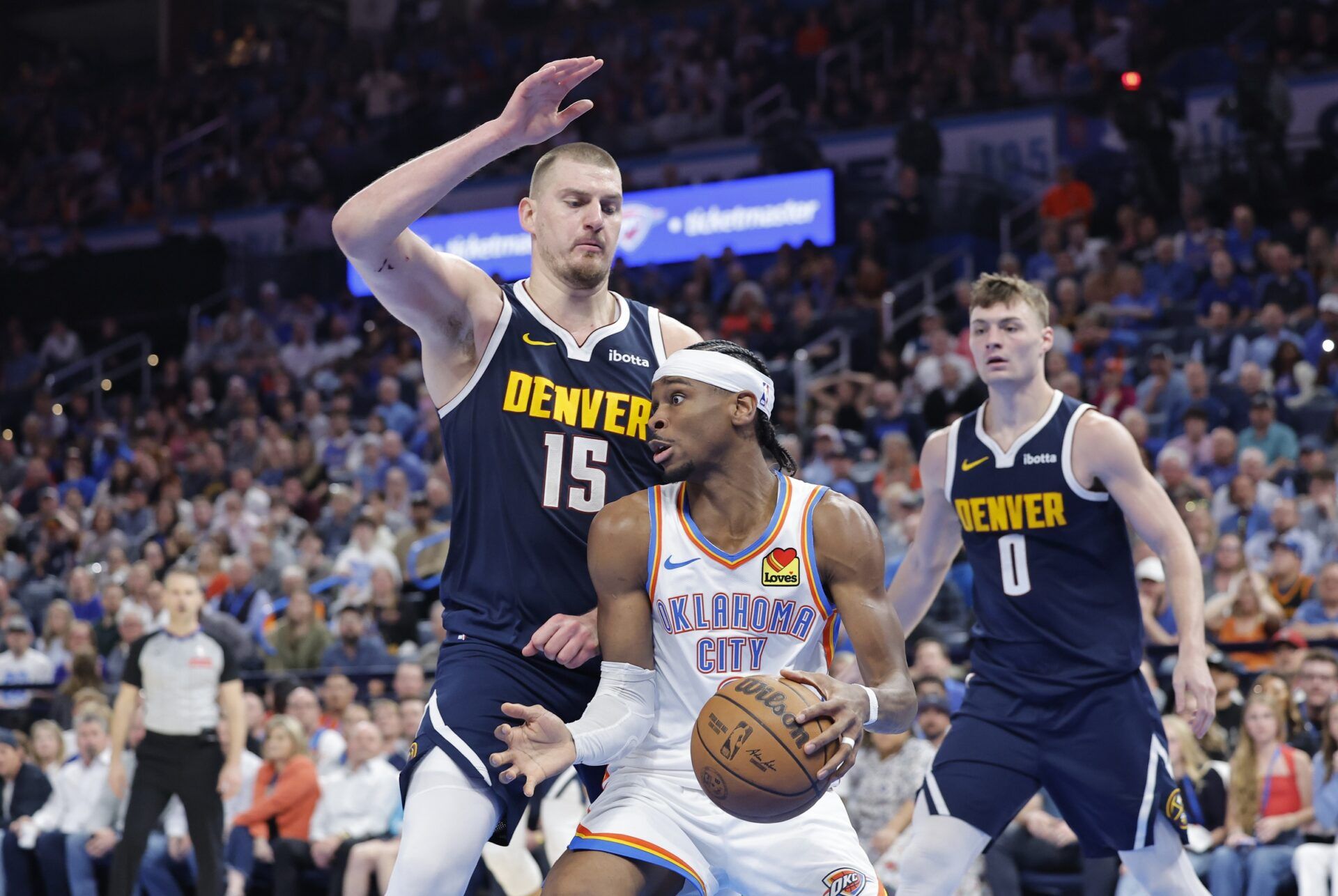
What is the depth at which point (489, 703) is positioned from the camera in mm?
4367

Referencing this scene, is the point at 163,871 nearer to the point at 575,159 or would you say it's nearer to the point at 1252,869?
the point at 1252,869

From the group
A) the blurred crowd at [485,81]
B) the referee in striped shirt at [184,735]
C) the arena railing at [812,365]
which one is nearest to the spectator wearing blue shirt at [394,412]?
the arena railing at [812,365]

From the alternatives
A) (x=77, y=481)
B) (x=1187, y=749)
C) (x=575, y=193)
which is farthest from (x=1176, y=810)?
(x=77, y=481)

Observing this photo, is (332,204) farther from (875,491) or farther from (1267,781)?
(1267,781)

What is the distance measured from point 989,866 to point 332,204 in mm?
15736

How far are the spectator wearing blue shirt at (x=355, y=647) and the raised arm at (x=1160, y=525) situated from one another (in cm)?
784

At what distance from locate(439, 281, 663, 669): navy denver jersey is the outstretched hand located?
583 mm

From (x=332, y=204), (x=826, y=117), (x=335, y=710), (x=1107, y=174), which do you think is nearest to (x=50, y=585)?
(x=335, y=710)

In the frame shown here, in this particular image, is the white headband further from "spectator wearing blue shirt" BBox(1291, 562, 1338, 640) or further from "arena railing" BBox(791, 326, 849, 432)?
"arena railing" BBox(791, 326, 849, 432)

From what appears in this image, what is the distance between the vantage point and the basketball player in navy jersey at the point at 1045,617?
17.7 ft

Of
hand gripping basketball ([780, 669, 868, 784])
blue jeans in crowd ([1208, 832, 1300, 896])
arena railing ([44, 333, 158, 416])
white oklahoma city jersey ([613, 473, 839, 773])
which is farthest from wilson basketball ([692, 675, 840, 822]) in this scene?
arena railing ([44, 333, 158, 416])

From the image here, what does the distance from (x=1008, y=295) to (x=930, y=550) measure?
0.99 metres

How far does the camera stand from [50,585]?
1628 cm

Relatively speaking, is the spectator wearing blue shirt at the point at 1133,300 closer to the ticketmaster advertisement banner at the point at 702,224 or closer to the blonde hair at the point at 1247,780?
the ticketmaster advertisement banner at the point at 702,224
